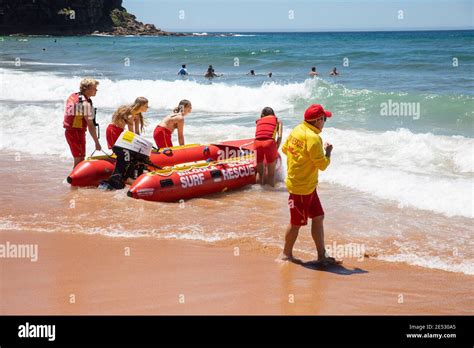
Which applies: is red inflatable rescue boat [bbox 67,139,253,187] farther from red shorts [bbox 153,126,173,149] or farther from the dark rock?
the dark rock

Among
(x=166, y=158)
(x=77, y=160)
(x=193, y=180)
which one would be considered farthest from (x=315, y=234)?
(x=77, y=160)

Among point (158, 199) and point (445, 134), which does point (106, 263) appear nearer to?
point (158, 199)

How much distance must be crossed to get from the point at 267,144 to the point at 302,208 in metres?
3.13

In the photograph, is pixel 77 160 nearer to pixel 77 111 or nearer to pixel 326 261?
pixel 77 111

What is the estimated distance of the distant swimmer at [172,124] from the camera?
27.1 ft

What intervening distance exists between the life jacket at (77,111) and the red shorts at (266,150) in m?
2.29

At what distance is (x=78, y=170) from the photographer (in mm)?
7742

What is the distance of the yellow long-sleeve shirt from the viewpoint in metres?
4.82

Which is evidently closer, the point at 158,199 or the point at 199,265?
the point at 199,265

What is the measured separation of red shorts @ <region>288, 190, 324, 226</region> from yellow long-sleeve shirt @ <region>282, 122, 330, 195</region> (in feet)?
0.18

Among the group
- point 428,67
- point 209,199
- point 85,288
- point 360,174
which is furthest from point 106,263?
point 428,67

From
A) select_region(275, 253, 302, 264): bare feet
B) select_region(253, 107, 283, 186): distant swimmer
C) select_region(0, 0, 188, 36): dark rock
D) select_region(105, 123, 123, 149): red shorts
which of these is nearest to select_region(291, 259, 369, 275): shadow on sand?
select_region(275, 253, 302, 264): bare feet

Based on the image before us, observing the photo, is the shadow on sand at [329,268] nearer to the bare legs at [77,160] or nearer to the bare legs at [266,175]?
the bare legs at [266,175]

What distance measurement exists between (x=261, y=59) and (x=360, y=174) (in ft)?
84.8
